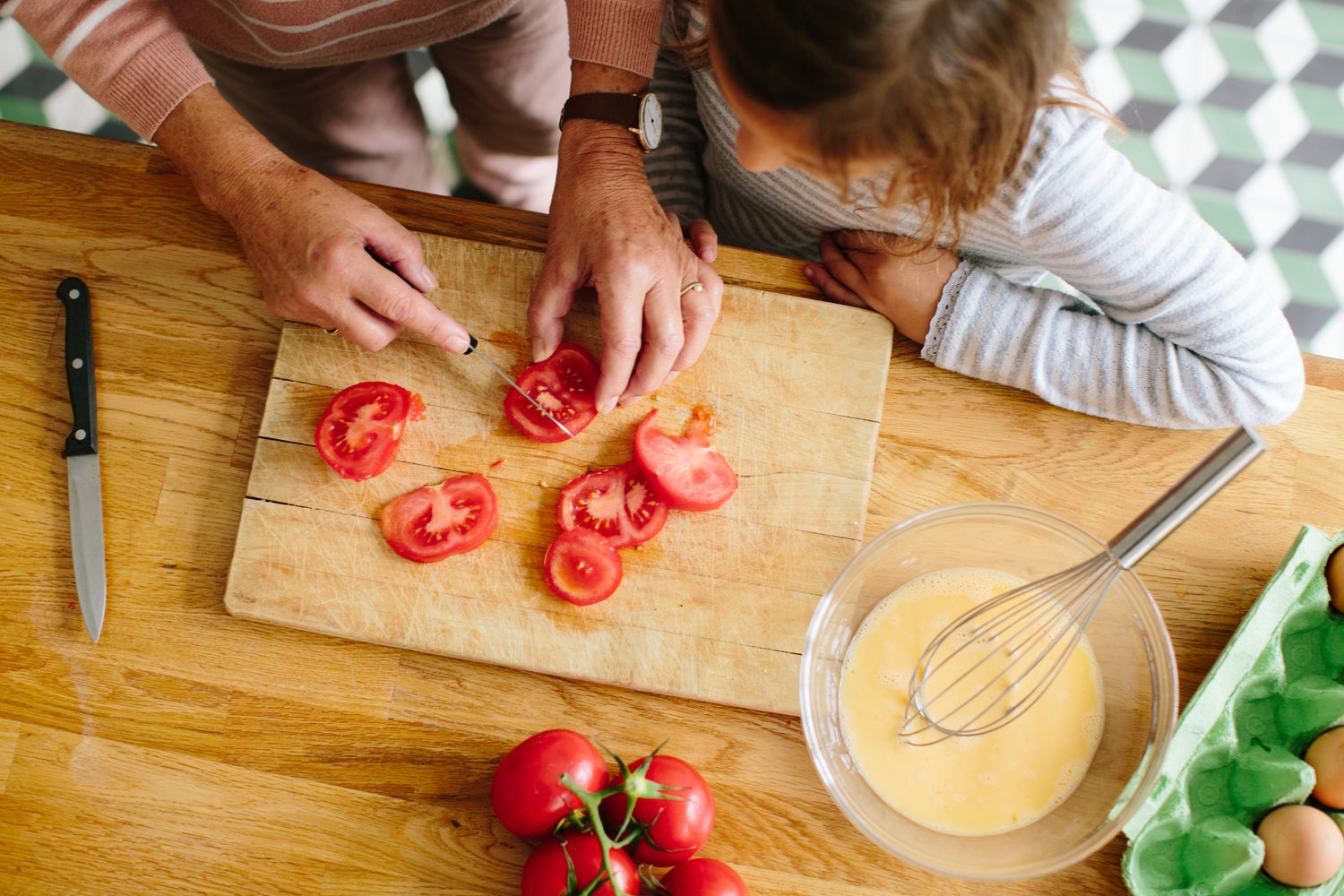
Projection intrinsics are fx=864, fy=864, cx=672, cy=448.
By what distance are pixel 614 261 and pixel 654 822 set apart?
649mm

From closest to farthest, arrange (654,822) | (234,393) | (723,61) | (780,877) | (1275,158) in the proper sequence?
1. (723,61)
2. (654,822)
3. (780,877)
4. (234,393)
5. (1275,158)

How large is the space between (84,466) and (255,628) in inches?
12.1

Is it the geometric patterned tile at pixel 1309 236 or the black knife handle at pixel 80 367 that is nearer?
the black knife handle at pixel 80 367

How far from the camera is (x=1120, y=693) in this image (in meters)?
0.99

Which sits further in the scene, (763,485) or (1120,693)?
(763,485)

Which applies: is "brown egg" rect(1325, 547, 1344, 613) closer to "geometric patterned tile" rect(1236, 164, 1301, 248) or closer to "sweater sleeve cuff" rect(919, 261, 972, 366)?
"sweater sleeve cuff" rect(919, 261, 972, 366)

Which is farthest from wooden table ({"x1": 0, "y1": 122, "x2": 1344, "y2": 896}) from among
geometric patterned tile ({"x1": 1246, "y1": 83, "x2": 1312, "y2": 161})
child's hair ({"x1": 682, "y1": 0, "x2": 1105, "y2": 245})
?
geometric patterned tile ({"x1": 1246, "y1": 83, "x2": 1312, "y2": 161})

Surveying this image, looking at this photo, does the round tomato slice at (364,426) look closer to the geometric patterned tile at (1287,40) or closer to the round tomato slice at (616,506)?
the round tomato slice at (616,506)

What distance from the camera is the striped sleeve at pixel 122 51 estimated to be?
3.32 ft

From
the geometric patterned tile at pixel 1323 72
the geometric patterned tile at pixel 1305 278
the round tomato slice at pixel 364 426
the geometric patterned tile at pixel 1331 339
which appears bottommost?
the geometric patterned tile at pixel 1331 339

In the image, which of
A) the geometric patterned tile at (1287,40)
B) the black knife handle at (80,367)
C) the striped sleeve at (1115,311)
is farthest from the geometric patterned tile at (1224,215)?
the black knife handle at (80,367)

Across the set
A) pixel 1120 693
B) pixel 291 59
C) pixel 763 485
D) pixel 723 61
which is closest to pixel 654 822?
pixel 763 485

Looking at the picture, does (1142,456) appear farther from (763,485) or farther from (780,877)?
(780,877)

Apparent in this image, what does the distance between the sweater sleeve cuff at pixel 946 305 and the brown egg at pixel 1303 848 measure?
0.66 metres
